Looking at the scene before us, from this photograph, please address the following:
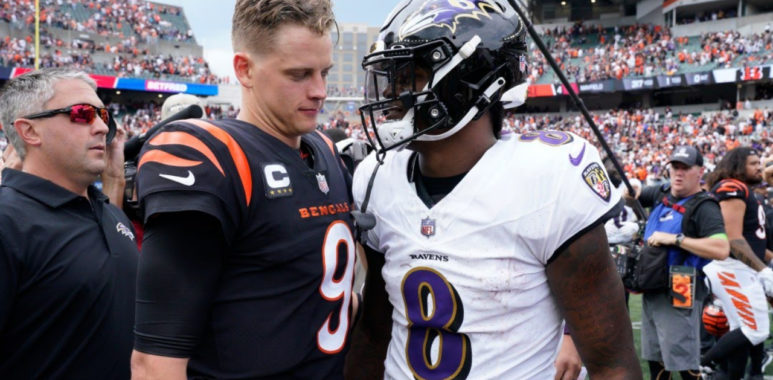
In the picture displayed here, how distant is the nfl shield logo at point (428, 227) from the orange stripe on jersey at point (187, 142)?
0.60 m

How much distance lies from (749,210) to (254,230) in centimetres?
460

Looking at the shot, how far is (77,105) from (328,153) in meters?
1.23

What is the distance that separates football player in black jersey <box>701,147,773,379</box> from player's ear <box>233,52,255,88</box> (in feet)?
13.5

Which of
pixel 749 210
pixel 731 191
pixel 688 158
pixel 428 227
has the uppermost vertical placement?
pixel 428 227

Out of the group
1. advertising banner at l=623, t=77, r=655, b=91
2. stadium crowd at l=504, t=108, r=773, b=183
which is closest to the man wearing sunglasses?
stadium crowd at l=504, t=108, r=773, b=183

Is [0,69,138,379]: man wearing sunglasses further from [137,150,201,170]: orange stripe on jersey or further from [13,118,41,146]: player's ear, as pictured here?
[137,150,201,170]: orange stripe on jersey

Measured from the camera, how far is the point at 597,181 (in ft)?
5.37

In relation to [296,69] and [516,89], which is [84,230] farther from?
[516,89]

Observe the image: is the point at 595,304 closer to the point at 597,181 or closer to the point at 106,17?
the point at 597,181

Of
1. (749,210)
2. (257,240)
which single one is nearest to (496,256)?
(257,240)

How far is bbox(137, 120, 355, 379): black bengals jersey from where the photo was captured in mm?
1391

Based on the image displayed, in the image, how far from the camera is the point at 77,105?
2.43 metres

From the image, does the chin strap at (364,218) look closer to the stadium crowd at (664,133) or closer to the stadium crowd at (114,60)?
the stadium crowd at (664,133)

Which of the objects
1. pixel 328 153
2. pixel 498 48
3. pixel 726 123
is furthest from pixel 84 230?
pixel 726 123
